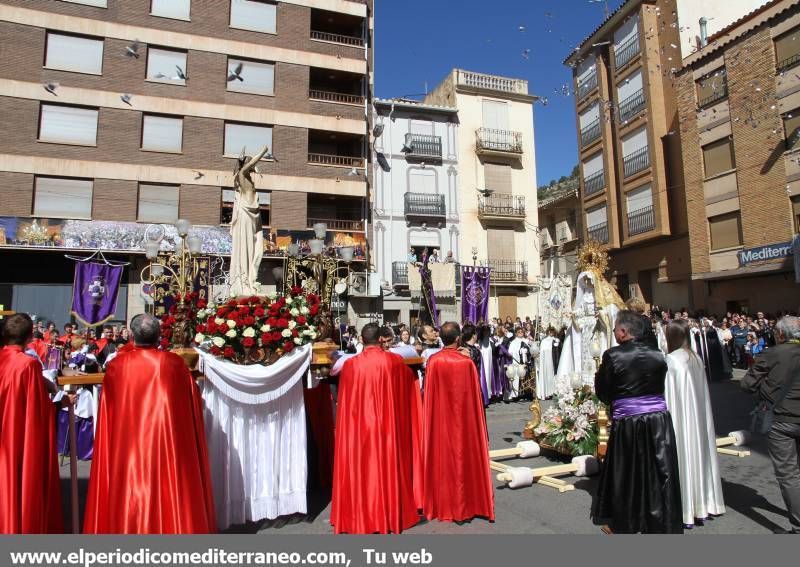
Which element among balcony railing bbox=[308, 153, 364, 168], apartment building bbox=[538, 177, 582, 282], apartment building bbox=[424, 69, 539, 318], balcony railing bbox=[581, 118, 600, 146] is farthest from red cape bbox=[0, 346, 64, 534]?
apartment building bbox=[538, 177, 582, 282]

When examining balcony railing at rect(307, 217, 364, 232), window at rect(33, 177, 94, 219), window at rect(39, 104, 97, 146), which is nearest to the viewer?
window at rect(33, 177, 94, 219)

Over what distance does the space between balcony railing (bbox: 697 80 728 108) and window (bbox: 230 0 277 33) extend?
1879cm

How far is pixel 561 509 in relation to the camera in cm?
534

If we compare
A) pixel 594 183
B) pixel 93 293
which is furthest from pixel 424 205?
pixel 93 293

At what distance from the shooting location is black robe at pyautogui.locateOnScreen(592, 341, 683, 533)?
424cm

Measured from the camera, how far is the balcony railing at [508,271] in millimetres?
28203

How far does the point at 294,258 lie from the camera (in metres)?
9.22

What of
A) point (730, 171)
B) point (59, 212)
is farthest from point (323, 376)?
point (730, 171)

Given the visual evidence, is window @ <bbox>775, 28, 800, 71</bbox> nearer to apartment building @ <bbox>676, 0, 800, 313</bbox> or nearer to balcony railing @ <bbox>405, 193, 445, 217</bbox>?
apartment building @ <bbox>676, 0, 800, 313</bbox>

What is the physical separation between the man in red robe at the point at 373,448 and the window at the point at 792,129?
19943mm

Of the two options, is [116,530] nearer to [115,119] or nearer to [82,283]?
[82,283]

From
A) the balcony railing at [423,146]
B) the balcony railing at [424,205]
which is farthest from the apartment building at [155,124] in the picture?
the balcony railing at [423,146]

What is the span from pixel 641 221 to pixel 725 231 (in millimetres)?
4411

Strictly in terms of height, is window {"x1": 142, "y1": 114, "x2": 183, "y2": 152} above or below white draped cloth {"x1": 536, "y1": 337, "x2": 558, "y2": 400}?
above
